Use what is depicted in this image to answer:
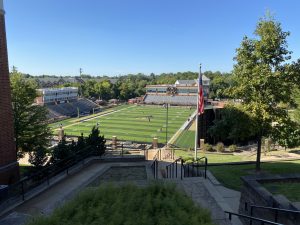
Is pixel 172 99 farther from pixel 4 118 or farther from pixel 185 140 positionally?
pixel 4 118

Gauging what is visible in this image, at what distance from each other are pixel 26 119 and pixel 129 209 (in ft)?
56.2

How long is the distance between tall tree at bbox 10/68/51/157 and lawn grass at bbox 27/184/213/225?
1507cm

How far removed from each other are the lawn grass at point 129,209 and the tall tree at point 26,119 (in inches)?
593

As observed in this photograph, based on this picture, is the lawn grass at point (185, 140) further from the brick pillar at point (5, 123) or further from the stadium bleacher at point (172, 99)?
the stadium bleacher at point (172, 99)

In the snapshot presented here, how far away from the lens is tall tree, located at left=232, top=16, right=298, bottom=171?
14031 millimetres

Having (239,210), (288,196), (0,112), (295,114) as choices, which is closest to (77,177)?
(0,112)

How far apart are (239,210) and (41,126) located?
15266mm

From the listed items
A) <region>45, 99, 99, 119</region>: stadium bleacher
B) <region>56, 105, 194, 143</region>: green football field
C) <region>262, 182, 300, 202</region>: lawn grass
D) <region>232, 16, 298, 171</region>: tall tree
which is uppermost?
<region>232, 16, 298, 171</region>: tall tree

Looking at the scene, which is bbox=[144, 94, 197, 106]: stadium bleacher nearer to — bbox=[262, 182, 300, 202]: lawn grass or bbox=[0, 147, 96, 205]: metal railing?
bbox=[0, 147, 96, 205]: metal railing

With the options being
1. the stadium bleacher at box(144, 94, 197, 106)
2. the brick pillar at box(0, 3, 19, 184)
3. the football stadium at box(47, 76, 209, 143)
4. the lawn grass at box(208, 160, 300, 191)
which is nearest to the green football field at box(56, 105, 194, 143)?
the football stadium at box(47, 76, 209, 143)

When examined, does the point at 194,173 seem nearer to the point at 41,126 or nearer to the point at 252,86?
the point at 252,86

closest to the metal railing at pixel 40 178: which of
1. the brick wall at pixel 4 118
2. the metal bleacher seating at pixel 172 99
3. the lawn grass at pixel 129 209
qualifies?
the brick wall at pixel 4 118

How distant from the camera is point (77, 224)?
15.3 feet

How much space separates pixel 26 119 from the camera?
20172 mm
